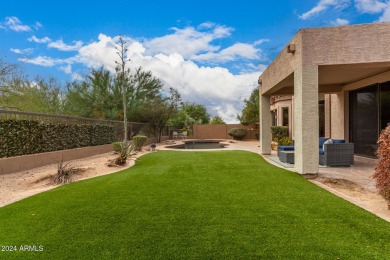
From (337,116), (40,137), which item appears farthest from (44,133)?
(337,116)

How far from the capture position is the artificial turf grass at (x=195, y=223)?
321 cm

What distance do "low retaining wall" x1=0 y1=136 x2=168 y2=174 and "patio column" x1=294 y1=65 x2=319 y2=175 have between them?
10219mm

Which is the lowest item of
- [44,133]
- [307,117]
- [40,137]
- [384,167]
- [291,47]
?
[384,167]

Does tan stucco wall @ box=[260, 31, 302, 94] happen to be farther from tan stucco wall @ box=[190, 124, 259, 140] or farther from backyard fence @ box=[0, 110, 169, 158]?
tan stucco wall @ box=[190, 124, 259, 140]

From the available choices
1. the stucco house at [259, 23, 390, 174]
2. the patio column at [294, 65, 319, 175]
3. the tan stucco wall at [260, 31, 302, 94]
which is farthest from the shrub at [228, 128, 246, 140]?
the patio column at [294, 65, 319, 175]

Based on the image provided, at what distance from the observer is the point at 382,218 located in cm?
425

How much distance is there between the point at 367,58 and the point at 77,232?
27.0ft

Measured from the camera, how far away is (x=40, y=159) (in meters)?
10.9

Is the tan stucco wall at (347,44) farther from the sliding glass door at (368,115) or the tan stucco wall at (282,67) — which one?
the sliding glass door at (368,115)

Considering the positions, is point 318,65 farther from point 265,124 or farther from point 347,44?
point 265,124

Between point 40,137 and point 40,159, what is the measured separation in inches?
39.7

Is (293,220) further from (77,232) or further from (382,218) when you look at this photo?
(77,232)

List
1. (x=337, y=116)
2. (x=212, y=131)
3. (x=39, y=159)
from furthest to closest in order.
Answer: (x=212, y=131) → (x=337, y=116) → (x=39, y=159)

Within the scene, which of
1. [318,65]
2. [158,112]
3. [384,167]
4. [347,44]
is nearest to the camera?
[384,167]
